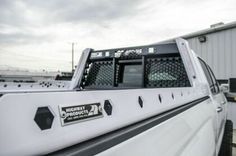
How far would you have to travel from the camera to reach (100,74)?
370cm

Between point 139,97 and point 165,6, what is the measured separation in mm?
7151

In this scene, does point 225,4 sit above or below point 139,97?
above

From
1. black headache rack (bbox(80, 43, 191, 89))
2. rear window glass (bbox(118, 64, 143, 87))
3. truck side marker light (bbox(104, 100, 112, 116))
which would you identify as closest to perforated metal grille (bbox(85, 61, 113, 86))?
black headache rack (bbox(80, 43, 191, 89))

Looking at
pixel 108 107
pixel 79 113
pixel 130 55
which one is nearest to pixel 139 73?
pixel 130 55

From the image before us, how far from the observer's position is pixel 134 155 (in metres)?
0.88

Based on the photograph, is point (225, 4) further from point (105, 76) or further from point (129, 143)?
point (129, 143)

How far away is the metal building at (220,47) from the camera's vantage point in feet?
25.6

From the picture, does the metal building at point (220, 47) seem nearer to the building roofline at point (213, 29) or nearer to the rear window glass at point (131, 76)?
the building roofline at point (213, 29)

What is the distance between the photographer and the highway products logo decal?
695 millimetres

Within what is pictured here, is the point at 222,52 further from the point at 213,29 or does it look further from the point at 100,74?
the point at 100,74

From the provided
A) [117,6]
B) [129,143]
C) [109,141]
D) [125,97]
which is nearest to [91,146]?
[109,141]

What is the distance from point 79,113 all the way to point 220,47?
833 cm

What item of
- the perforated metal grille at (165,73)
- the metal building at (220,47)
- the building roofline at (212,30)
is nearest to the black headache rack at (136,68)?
the perforated metal grille at (165,73)

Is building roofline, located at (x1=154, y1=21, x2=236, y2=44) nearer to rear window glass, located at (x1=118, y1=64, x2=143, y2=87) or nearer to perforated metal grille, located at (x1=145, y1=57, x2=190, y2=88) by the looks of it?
rear window glass, located at (x1=118, y1=64, x2=143, y2=87)
